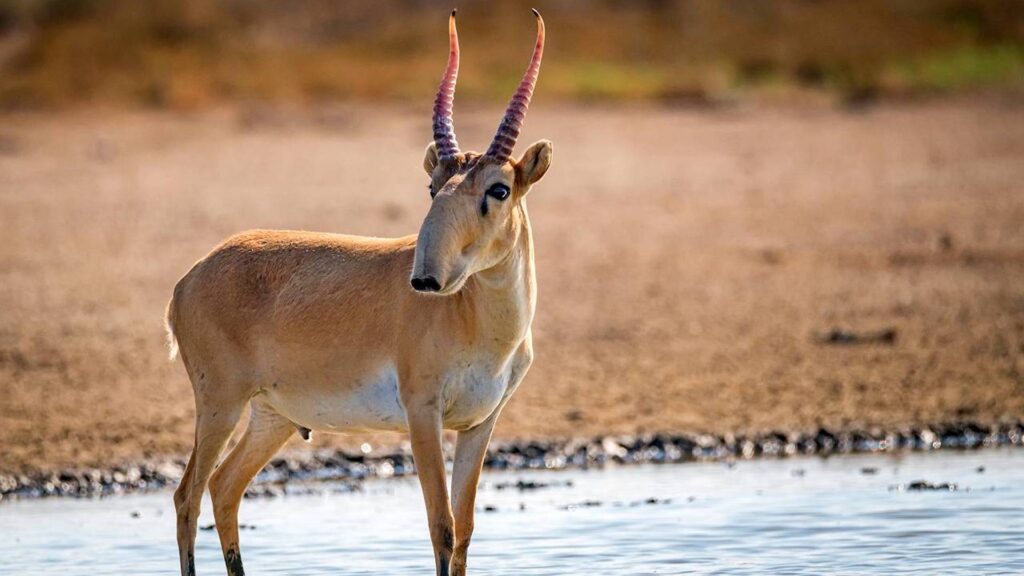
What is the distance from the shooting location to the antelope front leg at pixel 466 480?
330 inches

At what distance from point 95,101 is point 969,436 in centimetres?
2307

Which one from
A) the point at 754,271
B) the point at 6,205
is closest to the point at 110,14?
the point at 6,205

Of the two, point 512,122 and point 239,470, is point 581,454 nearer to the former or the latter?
point 239,470

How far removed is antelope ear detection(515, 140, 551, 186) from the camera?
25.6ft

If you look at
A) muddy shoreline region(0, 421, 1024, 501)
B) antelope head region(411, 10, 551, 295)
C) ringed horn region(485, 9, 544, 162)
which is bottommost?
muddy shoreline region(0, 421, 1024, 501)

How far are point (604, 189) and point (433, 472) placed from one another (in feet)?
51.3

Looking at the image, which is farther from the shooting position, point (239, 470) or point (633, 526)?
point (633, 526)

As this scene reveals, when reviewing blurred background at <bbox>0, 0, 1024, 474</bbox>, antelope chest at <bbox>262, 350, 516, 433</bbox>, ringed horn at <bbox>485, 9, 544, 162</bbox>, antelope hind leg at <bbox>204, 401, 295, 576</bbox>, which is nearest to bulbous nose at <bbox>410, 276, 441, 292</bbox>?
ringed horn at <bbox>485, 9, 544, 162</bbox>

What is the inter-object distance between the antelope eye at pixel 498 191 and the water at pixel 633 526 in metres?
2.57

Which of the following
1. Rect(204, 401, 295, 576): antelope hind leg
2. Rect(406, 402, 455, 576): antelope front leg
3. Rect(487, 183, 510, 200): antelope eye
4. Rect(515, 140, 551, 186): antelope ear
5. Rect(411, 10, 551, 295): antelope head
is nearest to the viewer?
Rect(411, 10, 551, 295): antelope head

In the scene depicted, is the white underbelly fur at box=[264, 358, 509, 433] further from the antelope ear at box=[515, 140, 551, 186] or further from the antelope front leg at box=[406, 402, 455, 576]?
the antelope ear at box=[515, 140, 551, 186]

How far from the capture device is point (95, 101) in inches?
1271

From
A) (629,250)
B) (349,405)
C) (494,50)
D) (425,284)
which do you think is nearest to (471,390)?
(349,405)

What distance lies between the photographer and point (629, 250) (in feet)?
63.9
